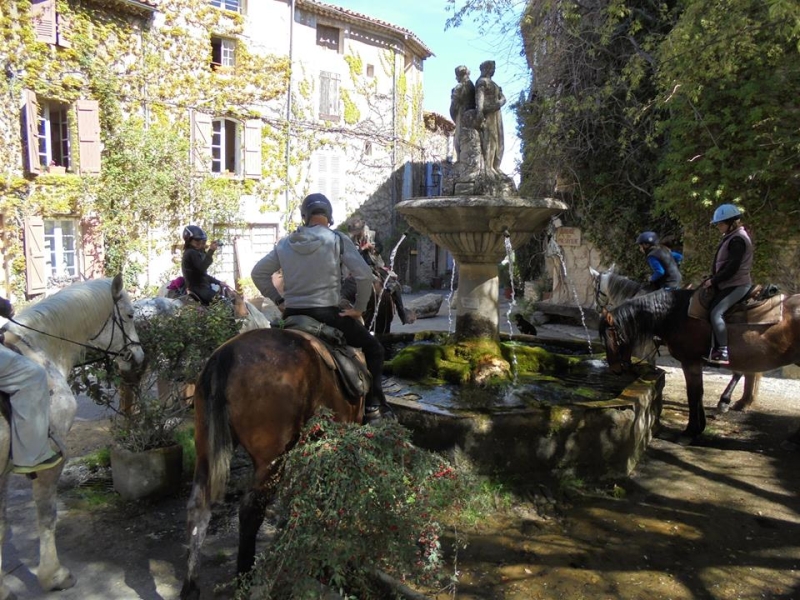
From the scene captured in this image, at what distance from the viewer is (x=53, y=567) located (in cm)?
352

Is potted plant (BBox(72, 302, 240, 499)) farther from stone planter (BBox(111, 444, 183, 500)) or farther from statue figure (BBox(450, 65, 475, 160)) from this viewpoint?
statue figure (BBox(450, 65, 475, 160))

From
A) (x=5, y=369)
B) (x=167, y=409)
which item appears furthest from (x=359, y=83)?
(x=5, y=369)

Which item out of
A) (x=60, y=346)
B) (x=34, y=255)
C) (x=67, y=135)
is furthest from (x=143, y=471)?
(x=67, y=135)

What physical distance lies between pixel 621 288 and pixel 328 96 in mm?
16315

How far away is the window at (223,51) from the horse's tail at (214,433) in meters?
17.7

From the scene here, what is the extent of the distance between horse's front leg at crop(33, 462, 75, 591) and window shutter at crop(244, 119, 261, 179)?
54.5ft

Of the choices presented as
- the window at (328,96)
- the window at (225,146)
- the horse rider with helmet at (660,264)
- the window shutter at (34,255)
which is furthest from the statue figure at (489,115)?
the window at (328,96)

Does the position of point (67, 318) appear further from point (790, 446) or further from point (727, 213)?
point (790, 446)

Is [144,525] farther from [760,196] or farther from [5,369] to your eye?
[760,196]

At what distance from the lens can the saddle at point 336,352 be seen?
12.4 ft

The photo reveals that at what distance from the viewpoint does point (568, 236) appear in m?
14.3

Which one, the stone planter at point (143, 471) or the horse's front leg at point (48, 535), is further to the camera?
the stone planter at point (143, 471)

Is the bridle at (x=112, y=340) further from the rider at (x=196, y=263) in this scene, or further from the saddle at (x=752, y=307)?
the saddle at (x=752, y=307)

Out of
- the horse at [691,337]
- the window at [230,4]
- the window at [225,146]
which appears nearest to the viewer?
the horse at [691,337]
